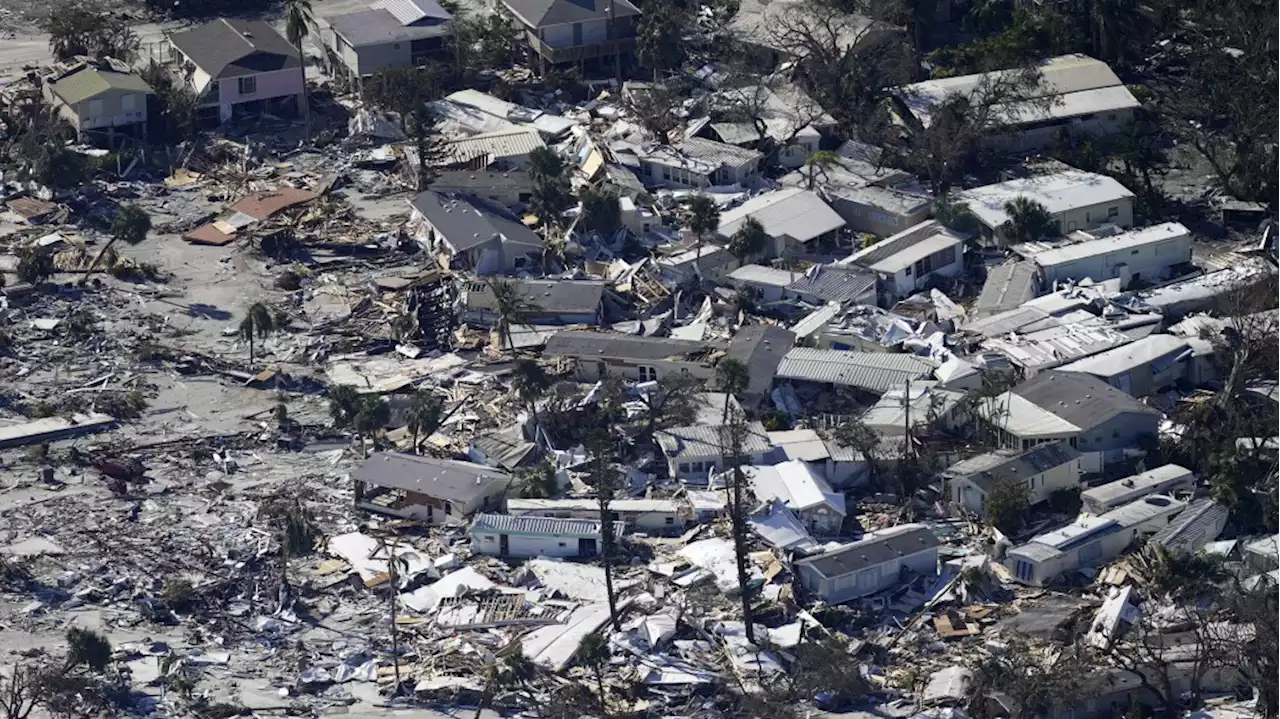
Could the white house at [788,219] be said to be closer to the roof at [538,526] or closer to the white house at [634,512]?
the white house at [634,512]

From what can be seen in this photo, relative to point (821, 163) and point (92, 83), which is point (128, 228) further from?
point (821, 163)

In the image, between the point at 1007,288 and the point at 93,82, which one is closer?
the point at 1007,288

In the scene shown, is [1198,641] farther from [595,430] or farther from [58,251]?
[58,251]

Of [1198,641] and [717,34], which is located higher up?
[717,34]

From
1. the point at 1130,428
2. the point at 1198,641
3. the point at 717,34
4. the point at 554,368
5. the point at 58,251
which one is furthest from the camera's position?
the point at 717,34

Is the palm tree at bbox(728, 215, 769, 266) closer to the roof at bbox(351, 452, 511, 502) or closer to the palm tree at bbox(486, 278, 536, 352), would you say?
the palm tree at bbox(486, 278, 536, 352)

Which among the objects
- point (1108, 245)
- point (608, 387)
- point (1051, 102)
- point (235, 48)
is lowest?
point (608, 387)

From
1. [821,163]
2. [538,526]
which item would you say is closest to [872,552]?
[538,526]

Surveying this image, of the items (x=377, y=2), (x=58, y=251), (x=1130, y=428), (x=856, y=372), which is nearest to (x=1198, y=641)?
(x=1130, y=428)

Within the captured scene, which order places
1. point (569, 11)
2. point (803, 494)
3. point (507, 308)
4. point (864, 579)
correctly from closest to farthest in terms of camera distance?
point (864, 579) < point (803, 494) < point (507, 308) < point (569, 11)
